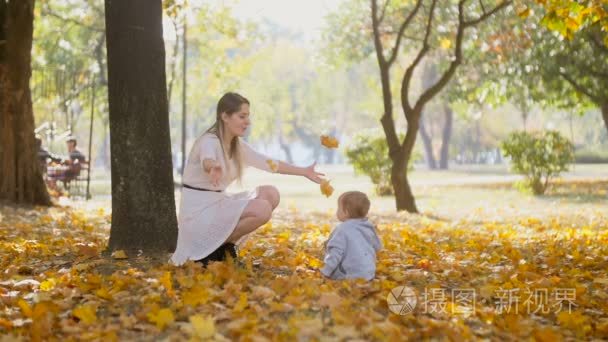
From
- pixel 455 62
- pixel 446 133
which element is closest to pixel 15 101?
pixel 455 62

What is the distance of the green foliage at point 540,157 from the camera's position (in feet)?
62.4

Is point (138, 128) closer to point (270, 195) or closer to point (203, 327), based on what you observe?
point (270, 195)

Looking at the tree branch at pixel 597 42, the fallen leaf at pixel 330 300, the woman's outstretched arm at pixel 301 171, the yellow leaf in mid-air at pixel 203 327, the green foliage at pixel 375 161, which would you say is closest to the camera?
the yellow leaf in mid-air at pixel 203 327

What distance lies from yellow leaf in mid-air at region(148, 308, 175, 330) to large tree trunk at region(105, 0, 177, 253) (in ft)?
7.74

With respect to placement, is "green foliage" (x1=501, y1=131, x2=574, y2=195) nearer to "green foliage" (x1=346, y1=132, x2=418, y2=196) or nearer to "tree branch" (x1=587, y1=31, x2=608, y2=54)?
"tree branch" (x1=587, y1=31, x2=608, y2=54)

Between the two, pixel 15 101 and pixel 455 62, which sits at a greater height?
pixel 455 62

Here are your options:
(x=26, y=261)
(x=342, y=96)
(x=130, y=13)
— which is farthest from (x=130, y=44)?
(x=342, y=96)

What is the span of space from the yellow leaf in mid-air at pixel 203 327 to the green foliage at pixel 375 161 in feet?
56.8

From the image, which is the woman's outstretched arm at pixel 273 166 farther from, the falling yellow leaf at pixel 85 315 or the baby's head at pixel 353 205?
the falling yellow leaf at pixel 85 315

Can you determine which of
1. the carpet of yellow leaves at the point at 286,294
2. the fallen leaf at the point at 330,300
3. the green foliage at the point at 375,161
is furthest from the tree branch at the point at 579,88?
the fallen leaf at the point at 330,300

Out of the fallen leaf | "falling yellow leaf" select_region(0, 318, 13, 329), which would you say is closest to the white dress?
the fallen leaf

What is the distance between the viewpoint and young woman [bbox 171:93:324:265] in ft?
18.1

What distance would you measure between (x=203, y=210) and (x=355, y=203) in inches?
47.8

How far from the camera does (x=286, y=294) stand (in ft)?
15.6
